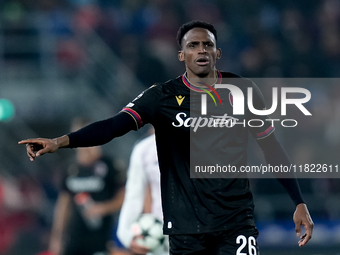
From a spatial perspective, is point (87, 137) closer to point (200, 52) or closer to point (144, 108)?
point (144, 108)

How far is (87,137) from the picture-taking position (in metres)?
3.67

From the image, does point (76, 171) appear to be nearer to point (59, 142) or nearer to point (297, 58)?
point (59, 142)

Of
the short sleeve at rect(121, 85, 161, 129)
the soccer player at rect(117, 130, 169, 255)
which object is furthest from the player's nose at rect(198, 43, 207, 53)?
the soccer player at rect(117, 130, 169, 255)

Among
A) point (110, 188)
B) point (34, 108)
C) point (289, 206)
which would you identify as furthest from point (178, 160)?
point (34, 108)

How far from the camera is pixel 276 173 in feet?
13.4

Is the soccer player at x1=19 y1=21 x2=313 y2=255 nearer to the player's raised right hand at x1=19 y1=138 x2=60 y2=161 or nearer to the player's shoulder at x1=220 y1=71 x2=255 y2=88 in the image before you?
the player's shoulder at x1=220 y1=71 x2=255 y2=88

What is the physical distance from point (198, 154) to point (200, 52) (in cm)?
70

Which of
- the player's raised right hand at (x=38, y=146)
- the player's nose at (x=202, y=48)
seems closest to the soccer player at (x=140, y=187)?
the player's nose at (x=202, y=48)

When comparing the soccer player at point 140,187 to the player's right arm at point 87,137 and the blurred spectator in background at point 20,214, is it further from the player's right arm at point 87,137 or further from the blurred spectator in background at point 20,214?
the blurred spectator in background at point 20,214

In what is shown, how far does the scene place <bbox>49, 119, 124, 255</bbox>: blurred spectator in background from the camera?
7.24 m

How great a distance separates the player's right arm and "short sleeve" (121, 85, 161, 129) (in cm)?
4

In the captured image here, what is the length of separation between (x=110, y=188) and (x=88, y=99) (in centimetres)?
371

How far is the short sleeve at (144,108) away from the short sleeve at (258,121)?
65 centimetres

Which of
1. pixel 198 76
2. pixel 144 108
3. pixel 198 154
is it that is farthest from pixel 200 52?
pixel 198 154
